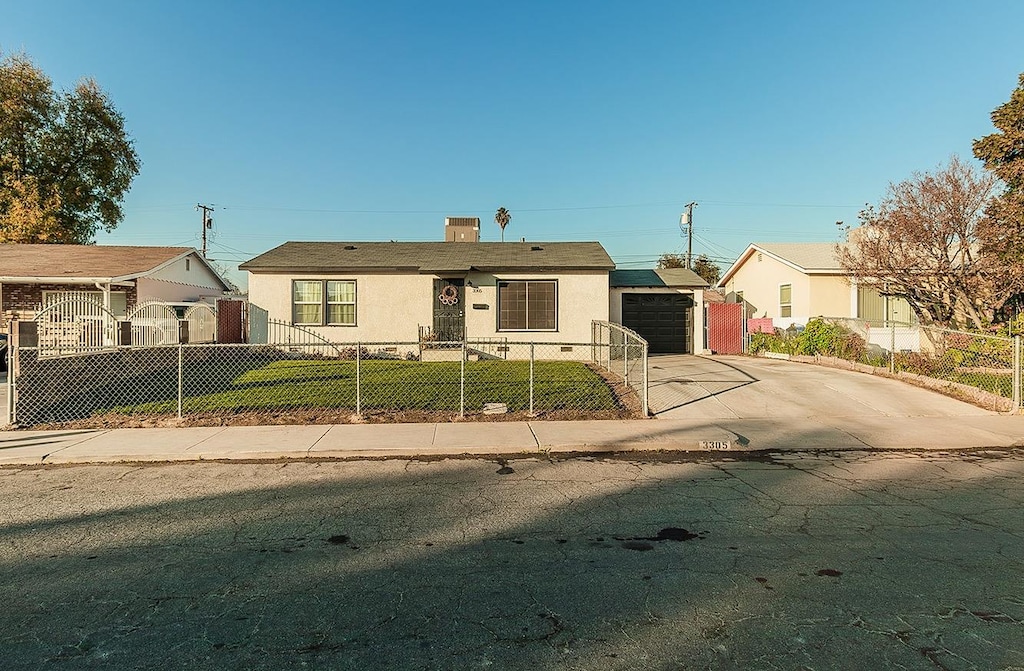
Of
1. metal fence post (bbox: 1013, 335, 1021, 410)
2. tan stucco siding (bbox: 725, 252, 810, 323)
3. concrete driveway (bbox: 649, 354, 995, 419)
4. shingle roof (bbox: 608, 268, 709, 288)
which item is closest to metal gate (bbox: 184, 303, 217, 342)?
shingle roof (bbox: 608, 268, 709, 288)

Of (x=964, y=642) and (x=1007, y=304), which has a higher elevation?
(x=1007, y=304)

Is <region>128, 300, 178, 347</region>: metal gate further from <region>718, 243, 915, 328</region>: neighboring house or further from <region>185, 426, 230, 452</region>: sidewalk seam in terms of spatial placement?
<region>718, 243, 915, 328</region>: neighboring house

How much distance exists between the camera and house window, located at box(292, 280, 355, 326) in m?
18.5

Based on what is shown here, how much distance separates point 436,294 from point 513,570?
14.8 metres

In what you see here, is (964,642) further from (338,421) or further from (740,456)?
(338,421)

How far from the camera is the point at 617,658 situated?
116 inches

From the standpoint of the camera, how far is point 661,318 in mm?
20812

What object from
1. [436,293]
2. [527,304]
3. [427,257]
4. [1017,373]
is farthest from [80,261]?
[1017,373]

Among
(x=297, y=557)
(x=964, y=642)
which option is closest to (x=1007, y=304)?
(x=964, y=642)

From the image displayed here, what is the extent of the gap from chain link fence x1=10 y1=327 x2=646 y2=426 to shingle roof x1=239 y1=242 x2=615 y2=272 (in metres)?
3.38

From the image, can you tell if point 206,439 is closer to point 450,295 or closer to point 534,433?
point 534,433

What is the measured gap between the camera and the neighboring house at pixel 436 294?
17922 millimetres

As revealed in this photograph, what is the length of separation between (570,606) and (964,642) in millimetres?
2116

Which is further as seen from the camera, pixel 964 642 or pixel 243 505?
pixel 243 505
